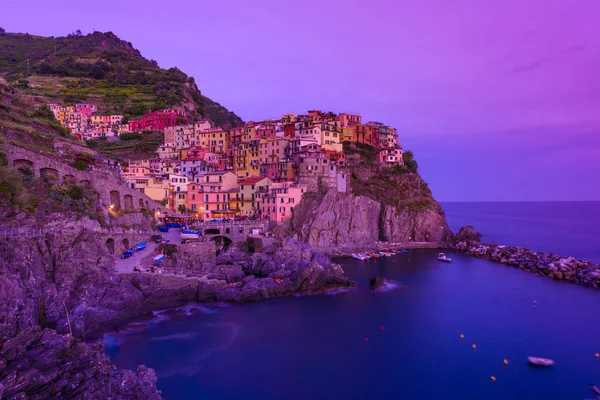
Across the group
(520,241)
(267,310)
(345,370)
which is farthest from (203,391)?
(520,241)

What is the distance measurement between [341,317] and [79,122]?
68.2 m

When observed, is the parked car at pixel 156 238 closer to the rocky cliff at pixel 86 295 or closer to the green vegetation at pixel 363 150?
the rocky cliff at pixel 86 295

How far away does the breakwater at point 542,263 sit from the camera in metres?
41.5

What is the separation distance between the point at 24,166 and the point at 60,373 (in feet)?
82.2

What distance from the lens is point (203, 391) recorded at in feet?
67.8

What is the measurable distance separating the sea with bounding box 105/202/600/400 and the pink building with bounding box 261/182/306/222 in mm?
15226

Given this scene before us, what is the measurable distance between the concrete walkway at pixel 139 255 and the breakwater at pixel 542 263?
37.4 meters

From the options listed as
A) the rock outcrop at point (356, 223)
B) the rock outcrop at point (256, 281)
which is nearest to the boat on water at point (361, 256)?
the rock outcrop at point (356, 223)

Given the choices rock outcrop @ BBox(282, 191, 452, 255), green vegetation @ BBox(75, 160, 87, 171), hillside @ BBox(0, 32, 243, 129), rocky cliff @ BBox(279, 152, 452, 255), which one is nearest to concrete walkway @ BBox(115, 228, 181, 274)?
green vegetation @ BBox(75, 160, 87, 171)

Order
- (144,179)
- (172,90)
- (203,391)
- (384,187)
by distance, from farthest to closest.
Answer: (172,90), (384,187), (144,179), (203,391)

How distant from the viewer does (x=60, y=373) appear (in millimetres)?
16031

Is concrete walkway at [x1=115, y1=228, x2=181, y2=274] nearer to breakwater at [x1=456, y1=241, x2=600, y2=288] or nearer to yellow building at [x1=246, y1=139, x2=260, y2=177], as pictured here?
yellow building at [x1=246, y1=139, x2=260, y2=177]

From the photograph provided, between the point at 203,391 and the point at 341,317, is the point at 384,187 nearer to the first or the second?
the point at 341,317

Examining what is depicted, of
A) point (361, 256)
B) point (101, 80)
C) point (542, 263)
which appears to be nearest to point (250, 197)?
point (361, 256)
